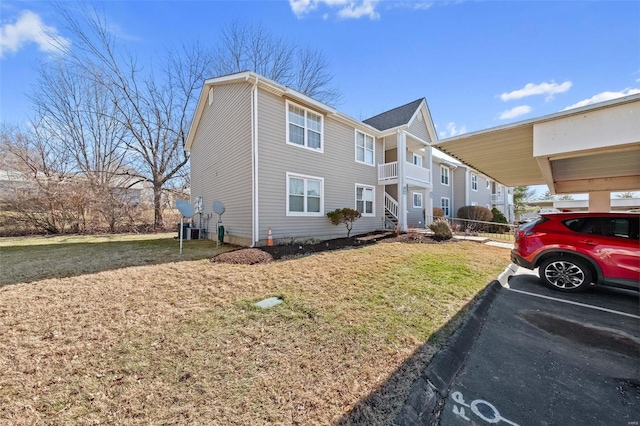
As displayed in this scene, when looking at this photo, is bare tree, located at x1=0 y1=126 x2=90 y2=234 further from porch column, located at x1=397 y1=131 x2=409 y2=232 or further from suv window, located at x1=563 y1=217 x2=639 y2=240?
suv window, located at x1=563 y1=217 x2=639 y2=240

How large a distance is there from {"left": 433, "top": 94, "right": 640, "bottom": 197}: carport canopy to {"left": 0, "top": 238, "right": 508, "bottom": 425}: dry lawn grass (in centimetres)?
293

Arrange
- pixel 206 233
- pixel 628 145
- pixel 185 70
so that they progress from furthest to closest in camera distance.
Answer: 1. pixel 185 70
2. pixel 206 233
3. pixel 628 145

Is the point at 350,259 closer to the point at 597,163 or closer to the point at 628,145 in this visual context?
the point at 628,145

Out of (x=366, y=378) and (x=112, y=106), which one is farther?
(x=112, y=106)

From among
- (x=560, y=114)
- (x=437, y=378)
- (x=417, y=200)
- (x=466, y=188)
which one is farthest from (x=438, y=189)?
(x=437, y=378)

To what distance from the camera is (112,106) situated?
1805cm

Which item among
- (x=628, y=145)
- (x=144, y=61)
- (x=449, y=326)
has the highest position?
(x=144, y=61)

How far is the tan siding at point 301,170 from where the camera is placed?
8.86 meters

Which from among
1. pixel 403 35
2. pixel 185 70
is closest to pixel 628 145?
pixel 403 35

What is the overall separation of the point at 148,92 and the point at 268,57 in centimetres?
973

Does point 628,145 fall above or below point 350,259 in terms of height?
above

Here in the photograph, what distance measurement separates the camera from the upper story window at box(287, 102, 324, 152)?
9695 millimetres

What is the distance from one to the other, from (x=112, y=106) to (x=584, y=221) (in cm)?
2556

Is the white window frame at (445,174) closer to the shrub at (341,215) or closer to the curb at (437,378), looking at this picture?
the shrub at (341,215)
